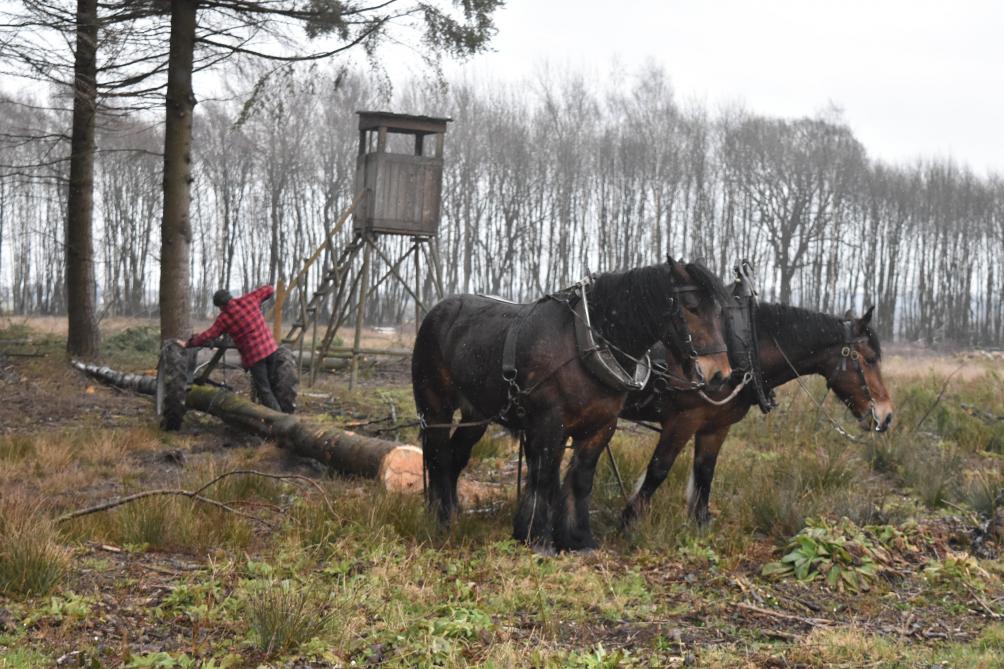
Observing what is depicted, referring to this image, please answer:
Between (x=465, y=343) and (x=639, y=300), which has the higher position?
(x=639, y=300)

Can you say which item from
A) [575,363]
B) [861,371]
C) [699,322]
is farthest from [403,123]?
[699,322]

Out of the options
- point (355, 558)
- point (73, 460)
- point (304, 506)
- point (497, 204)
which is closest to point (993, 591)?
point (355, 558)

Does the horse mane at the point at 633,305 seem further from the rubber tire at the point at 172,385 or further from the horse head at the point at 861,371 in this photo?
the rubber tire at the point at 172,385

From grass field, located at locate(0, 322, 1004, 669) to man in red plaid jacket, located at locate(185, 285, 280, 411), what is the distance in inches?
44.3

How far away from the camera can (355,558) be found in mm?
6195

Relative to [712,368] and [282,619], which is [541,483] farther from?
[282,619]

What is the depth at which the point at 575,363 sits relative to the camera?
669cm

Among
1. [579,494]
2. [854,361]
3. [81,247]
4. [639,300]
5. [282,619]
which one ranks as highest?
[81,247]

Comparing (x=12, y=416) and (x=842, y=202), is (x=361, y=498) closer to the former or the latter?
(x=12, y=416)

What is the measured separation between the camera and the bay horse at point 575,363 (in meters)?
6.64

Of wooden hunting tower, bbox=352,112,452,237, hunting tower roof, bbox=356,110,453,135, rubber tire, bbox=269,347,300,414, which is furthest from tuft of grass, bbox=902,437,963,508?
hunting tower roof, bbox=356,110,453,135

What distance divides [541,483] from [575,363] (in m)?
0.83

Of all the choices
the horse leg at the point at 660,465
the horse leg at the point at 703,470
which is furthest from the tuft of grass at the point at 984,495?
the horse leg at the point at 660,465

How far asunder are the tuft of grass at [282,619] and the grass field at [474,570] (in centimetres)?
1
